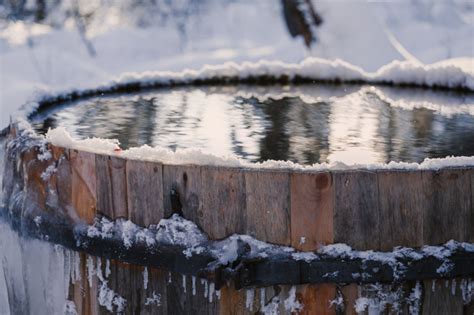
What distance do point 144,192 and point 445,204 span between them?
81 centimetres

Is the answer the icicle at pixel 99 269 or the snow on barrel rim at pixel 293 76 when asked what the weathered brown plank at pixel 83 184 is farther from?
the snow on barrel rim at pixel 293 76

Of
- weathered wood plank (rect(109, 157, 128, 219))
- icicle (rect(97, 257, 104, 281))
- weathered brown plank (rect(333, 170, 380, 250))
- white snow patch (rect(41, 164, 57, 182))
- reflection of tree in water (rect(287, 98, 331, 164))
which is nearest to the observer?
weathered brown plank (rect(333, 170, 380, 250))

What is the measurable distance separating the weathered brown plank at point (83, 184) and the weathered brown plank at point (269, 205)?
19.9 inches

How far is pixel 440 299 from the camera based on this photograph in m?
2.24

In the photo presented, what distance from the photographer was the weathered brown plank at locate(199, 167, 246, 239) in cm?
219

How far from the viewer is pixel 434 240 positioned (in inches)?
86.0

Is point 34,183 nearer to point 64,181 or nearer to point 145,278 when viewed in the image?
point 64,181

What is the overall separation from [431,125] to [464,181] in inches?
50.1

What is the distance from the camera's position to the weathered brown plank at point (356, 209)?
7.02ft

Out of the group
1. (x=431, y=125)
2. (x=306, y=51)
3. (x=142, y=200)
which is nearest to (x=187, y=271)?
(x=142, y=200)

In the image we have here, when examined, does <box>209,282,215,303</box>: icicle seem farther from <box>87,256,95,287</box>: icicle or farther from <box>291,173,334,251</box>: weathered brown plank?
<box>87,256,95,287</box>: icicle

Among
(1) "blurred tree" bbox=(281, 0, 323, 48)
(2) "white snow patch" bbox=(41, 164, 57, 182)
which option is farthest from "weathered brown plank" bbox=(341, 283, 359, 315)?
(1) "blurred tree" bbox=(281, 0, 323, 48)

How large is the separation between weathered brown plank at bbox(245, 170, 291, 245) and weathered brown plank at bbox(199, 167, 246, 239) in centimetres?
2

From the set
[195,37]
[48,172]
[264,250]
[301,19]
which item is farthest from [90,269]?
[195,37]
